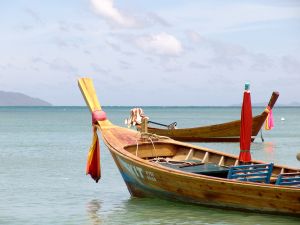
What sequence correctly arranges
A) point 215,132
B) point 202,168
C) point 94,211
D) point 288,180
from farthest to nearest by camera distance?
point 215,132
point 94,211
point 202,168
point 288,180

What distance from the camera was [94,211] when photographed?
55.8ft

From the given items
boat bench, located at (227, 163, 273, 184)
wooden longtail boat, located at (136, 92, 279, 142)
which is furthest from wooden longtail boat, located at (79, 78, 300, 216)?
wooden longtail boat, located at (136, 92, 279, 142)

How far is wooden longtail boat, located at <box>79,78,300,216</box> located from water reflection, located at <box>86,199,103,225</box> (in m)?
1.04

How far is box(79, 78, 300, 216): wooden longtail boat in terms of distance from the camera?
44.5ft

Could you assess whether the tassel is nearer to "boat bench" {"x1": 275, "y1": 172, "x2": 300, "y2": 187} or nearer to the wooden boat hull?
the wooden boat hull

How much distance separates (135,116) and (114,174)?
12.7 ft

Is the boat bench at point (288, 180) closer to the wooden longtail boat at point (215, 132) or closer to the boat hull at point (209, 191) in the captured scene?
the boat hull at point (209, 191)

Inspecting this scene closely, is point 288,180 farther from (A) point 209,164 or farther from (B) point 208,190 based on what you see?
(A) point 209,164

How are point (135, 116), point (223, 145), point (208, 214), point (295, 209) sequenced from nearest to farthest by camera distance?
point (295, 209), point (208, 214), point (135, 116), point (223, 145)

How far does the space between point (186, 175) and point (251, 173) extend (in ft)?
4.80

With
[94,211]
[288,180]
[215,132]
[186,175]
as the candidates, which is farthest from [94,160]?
[215,132]

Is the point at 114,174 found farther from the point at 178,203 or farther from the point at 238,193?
the point at 238,193

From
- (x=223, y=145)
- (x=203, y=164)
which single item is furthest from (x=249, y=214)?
(x=223, y=145)

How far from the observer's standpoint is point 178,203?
15.9 m
